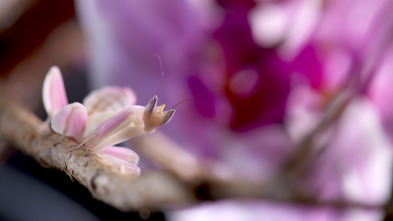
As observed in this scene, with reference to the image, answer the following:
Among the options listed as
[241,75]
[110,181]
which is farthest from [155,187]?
[241,75]

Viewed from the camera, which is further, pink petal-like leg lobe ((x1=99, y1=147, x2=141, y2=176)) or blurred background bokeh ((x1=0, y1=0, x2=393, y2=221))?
blurred background bokeh ((x1=0, y1=0, x2=393, y2=221))

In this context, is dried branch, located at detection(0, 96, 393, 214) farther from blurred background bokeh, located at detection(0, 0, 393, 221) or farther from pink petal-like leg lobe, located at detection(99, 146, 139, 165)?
blurred background bokeh, located at detection(0, 0, 393, 221)

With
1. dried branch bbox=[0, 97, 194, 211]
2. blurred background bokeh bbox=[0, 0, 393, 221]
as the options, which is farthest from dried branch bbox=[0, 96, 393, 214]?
blurred background bokeh bbox=[0, 0, 393, 221]

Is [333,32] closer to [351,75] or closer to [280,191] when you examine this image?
[351,75]

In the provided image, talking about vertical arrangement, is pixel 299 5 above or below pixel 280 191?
above

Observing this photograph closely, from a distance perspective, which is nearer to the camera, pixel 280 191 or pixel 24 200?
pixel 280 191

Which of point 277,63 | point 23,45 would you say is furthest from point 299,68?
point 23,45
